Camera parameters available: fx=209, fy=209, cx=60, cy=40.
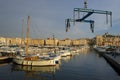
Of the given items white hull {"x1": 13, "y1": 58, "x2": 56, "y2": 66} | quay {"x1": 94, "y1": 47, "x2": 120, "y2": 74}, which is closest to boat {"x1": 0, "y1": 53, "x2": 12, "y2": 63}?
white hull {"x1": 13, "y1": 58, "x2": 56, "y2": 66}

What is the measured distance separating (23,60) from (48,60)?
3.95 m

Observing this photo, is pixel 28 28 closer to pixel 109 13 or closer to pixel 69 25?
pixel 69 25

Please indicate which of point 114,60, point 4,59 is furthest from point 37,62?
point 114,60

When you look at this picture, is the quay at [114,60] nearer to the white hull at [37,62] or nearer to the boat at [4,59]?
the white hull at [37,62]

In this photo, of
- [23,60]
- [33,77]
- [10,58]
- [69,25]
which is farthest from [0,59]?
[69,25]

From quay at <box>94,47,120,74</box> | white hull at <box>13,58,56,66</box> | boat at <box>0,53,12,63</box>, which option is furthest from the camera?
boat at <box>0,53,12,63</box>

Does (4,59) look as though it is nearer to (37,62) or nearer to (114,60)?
(37,62)

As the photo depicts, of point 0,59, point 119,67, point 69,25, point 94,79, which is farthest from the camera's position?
point 0,59

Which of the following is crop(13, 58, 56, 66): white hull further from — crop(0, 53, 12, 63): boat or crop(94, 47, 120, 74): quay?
crop(94, 47, 120, 74): quay

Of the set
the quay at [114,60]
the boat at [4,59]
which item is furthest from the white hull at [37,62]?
the quay at [114,60]

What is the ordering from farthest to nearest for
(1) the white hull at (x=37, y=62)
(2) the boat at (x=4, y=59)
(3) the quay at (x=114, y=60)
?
(2) the boat at (x=4, y=59), (1) the white hull at (x=37, y=62), (3) the quay at (x=114, y=60)

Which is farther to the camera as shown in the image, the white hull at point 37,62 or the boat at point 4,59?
the boat at point 4,59

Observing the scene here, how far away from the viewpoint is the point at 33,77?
80.2ft

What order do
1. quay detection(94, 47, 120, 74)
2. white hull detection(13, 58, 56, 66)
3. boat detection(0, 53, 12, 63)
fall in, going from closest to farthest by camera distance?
quay detection(94, 47, 120, 74), white hull detection(13, 58, 56, 66), boat detection(0, 53, 12, 63)
